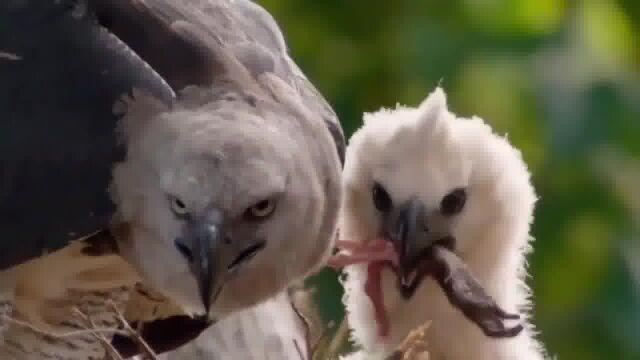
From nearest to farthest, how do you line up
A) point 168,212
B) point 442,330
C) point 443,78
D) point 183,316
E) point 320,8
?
point 168,212, point 183,316, point 442,330, point 443,78, point 320,8

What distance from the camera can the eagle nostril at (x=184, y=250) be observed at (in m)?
1.08

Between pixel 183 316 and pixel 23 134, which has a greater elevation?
pixel 23 134

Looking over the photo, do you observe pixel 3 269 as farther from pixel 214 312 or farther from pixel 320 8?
pixel 320 8

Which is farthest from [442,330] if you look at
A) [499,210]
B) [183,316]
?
[183,316]

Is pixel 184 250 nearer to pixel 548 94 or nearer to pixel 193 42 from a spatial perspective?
pixel 193 42

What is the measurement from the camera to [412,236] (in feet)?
4.39

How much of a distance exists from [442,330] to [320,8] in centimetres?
56

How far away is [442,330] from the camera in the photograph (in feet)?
4.63

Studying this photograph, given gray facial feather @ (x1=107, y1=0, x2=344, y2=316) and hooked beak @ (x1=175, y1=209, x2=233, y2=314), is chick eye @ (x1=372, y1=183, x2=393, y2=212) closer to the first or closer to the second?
gray facial feather @ (x1=107, y1=0, x2=344, y2=316)

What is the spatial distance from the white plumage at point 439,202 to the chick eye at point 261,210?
0.28m

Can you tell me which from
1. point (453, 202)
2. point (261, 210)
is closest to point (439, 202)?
point (453, 202)

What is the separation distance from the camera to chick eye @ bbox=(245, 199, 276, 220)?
1078 mm

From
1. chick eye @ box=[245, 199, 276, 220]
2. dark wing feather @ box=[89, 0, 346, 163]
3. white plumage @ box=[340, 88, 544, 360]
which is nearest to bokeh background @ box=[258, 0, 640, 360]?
white plumage @ box=[340, 88, 544, 360]

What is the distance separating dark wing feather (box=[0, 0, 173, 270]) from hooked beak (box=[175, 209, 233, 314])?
80 millimetres
